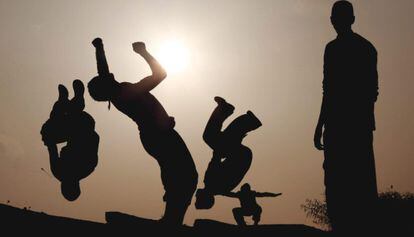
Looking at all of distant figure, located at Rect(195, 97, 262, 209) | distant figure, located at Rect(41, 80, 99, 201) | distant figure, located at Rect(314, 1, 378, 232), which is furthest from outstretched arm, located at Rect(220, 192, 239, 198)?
distant figure, located at Rect(41, 80, 99, 201)

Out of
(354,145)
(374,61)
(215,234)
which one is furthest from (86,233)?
(374,61)

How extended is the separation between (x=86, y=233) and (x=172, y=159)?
1.48 meters

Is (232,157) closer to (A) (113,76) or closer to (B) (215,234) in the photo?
(B) (215,234)

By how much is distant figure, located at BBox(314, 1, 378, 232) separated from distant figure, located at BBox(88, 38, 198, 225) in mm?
1729

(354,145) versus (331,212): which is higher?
(354,145)

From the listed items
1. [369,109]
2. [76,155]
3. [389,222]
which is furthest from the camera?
[76,155]

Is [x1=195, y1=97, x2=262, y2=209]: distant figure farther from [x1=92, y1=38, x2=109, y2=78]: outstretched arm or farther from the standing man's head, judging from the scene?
the standing man's head

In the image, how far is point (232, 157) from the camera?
19.4ft

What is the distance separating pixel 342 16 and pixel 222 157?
7.88 feet

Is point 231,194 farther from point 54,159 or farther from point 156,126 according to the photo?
point 54,159

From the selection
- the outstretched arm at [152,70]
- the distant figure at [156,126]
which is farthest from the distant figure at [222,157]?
the outstretched arm at [152,70]

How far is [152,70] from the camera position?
207 inches

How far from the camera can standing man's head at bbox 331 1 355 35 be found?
5.16 m

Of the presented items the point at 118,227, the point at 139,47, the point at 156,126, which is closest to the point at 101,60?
the point at 139,47
